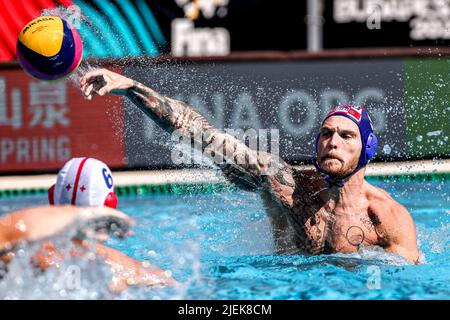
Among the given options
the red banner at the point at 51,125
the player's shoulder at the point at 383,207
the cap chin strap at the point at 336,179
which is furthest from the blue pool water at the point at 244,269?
the red banner at the point at 51,125

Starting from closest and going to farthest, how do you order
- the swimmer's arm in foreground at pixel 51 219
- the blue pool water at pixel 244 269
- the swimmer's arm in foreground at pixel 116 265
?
the swimmer's arm in foreground at pixel 51 219, the swimmer's arm in foreground at pixel 116 265, the blue pool water at pixel 244 269

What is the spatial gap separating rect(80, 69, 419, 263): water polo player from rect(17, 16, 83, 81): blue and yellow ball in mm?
385

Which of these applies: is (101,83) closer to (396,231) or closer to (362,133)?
(362,133)

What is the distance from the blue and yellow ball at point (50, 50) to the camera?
4.00 meters

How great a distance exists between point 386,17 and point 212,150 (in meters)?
5.44

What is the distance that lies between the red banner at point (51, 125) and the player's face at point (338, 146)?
4035 mm

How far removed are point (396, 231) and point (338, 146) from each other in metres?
0.48

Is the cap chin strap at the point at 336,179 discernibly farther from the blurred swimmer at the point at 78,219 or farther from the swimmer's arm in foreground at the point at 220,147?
the blurred swimmer at the point at 78,219

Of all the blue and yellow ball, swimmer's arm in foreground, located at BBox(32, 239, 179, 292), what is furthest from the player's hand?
swimmer's arm in foreground, located at BBox(32, 239, 179, 292)

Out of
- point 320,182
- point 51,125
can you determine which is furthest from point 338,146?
point 51,125

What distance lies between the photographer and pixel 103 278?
10.4ft
